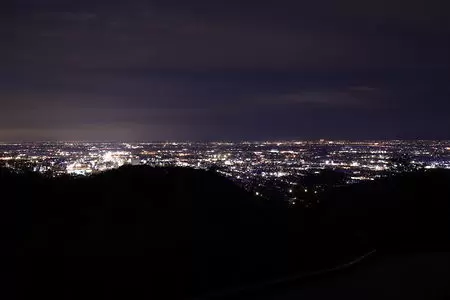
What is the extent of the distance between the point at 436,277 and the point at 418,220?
5.55 meters

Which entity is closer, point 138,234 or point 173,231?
point 138,234

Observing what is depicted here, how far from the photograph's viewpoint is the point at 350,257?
1001 cm

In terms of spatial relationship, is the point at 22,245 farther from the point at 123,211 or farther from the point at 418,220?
the point at 418,220

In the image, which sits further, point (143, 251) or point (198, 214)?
point (198, 214)

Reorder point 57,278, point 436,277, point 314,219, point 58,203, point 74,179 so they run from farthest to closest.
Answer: point 314,219 → point 74,179 → point 58,203 → point 436,277 → point 57,278

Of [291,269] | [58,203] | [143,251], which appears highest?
[58,203]

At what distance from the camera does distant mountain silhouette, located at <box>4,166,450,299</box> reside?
7336 millimetres

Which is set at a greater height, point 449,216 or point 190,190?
point 190,190

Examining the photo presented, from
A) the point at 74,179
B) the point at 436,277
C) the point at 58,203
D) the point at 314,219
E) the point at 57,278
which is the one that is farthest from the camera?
the point at 314,219

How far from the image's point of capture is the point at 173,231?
29.1 ft

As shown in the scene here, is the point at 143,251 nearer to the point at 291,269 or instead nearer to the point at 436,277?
the point at 291,269

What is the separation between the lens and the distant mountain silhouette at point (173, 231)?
7.34 metres

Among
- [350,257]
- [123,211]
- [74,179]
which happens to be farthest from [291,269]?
[74,179]

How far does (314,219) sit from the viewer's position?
11828 millimetres
